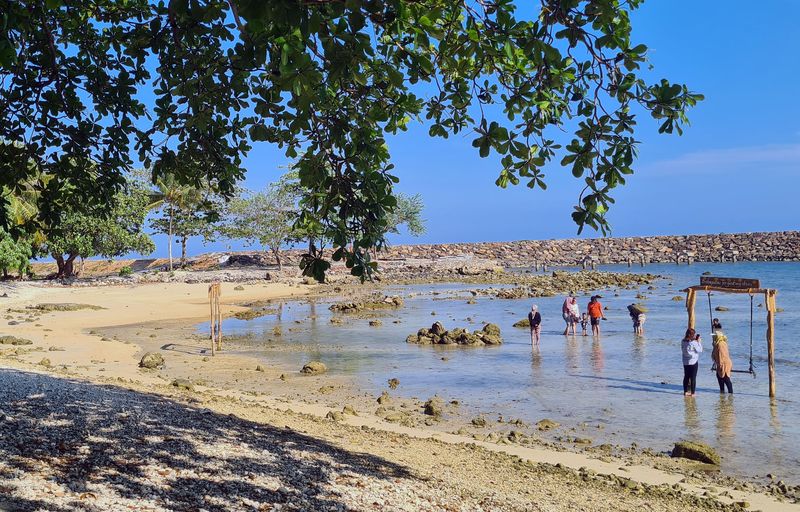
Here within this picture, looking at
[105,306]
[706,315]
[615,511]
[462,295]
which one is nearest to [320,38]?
[615,511]

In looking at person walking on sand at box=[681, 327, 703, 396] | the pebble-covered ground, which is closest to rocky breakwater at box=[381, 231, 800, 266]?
person walking on sand at box=[681, 327, 703, 396]

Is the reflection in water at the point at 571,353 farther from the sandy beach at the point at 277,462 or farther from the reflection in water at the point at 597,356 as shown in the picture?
the sandy beach at the point at 277,462

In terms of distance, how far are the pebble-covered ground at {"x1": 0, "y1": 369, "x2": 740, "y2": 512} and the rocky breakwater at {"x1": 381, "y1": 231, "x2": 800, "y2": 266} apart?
248 feet

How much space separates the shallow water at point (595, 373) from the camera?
11656mm

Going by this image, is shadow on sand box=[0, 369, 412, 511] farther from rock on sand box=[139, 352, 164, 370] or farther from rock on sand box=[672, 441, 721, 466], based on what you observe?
rock on sand box=[139, 352, 164, 370]

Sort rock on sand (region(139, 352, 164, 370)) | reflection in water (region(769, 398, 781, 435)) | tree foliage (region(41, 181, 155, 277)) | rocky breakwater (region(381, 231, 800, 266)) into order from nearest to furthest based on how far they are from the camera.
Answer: reflection in water (region(769, 398, 781, 435))
rock on sand (region(139, 352, 164, 370))
tree foliage (region(41, 181, 155, 277))
rocky breakwater (region(381, 231, 800, 266))

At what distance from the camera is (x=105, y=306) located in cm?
3170

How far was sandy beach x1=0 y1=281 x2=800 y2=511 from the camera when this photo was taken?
19.3ft

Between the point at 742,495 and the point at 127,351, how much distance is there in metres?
15.8

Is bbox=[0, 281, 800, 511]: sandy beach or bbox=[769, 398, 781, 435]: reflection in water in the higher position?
bbox=[0, 281, 800, 511]: sandy beach

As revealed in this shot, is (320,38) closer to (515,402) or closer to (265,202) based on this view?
(515,402)

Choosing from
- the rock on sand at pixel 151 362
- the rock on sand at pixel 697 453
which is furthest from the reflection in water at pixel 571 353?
the rock on sand at pixel 151 362

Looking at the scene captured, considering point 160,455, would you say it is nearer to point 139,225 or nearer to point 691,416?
point 691,416

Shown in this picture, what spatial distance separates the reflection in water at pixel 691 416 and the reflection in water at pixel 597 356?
369 centimetres
